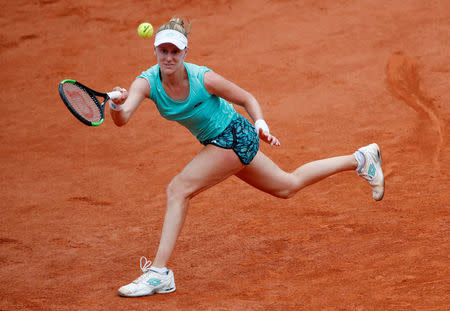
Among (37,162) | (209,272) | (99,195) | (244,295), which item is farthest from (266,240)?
(37,162)

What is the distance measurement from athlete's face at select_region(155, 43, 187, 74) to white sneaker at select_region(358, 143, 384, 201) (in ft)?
5.33

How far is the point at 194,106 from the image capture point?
402 centimetres

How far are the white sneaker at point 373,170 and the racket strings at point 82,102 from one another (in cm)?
196

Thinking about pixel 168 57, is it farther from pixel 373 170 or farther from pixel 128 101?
pixel 373 170

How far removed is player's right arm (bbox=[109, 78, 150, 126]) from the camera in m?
3.80

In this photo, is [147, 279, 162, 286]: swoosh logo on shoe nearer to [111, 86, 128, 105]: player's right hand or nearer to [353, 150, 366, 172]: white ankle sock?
[111, 86, 128, 105]: player's right hand

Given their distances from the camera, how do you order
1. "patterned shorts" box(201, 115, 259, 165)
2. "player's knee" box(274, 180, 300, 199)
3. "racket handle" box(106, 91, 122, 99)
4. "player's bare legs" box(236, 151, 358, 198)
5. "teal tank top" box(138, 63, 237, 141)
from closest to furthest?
"racket handle" box(106, 91, 122, 99), "teal tank top" box(138, 63, 237, 141), "patterned shorts" box(201, 115, 259, 165), "player's bare legs" box(236, 151, 358, 198), "player's knee" box(274, 180, 300, 199)

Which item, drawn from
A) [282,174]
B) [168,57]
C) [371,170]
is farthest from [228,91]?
[371,170]

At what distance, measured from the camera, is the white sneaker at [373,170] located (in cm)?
482

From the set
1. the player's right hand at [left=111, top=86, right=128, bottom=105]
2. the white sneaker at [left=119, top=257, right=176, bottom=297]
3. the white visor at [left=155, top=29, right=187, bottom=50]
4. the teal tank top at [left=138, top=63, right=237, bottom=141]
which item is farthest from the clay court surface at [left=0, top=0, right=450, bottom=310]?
the white visor at [left=155, top=29, right=187, bottom=50]

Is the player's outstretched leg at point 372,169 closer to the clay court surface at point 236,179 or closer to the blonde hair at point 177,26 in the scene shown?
the clay court surface at point 236,179

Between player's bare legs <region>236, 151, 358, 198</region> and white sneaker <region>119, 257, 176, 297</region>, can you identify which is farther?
player's bare legs <region>236, 151, 358, 198</region>

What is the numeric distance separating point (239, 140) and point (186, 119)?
35 cm

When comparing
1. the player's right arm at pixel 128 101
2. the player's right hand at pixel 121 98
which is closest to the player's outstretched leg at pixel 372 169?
the player's right arm at pixel 128 101
